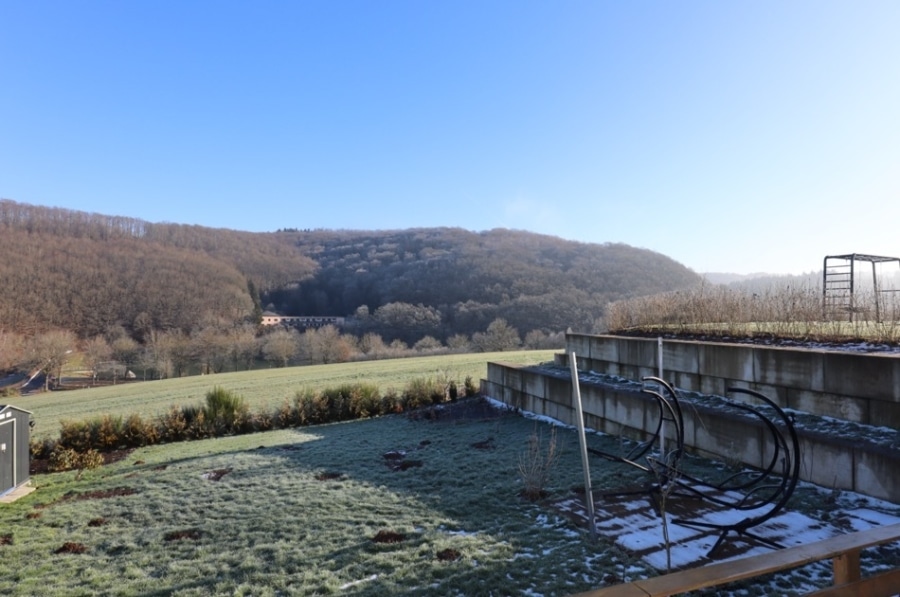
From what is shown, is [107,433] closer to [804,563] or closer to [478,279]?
[804,563]

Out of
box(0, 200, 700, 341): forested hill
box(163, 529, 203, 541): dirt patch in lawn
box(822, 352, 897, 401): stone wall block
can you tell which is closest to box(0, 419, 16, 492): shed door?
box(163, 529, 203, 541): dirt patch in lawn

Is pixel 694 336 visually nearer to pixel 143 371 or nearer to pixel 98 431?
pixel 98 431

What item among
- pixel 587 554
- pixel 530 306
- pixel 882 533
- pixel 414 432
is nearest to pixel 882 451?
pixel 882 533

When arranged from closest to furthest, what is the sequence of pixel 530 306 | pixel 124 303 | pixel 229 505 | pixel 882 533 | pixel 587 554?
pixel 882 533
pixel 587 554
pixel 229 505
pixel 530 306
pixel 124 303

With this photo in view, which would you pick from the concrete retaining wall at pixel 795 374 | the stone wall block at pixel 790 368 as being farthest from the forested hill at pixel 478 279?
the stone wall block at pixel 790 368

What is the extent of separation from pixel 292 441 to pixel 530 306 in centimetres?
5284

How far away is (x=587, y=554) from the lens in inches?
152

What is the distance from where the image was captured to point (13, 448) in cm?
770

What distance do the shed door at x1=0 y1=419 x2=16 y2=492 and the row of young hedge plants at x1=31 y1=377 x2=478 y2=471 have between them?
6.63 feet

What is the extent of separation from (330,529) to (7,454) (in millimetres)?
6100

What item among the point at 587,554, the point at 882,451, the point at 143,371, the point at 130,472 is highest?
the point at 882,451

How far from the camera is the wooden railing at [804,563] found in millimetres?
2021

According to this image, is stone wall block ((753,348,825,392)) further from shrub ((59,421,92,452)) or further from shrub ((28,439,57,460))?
shrub ((28,439,57,460))

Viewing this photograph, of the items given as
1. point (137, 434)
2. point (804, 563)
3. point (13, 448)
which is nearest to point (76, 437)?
point (137, 434)
